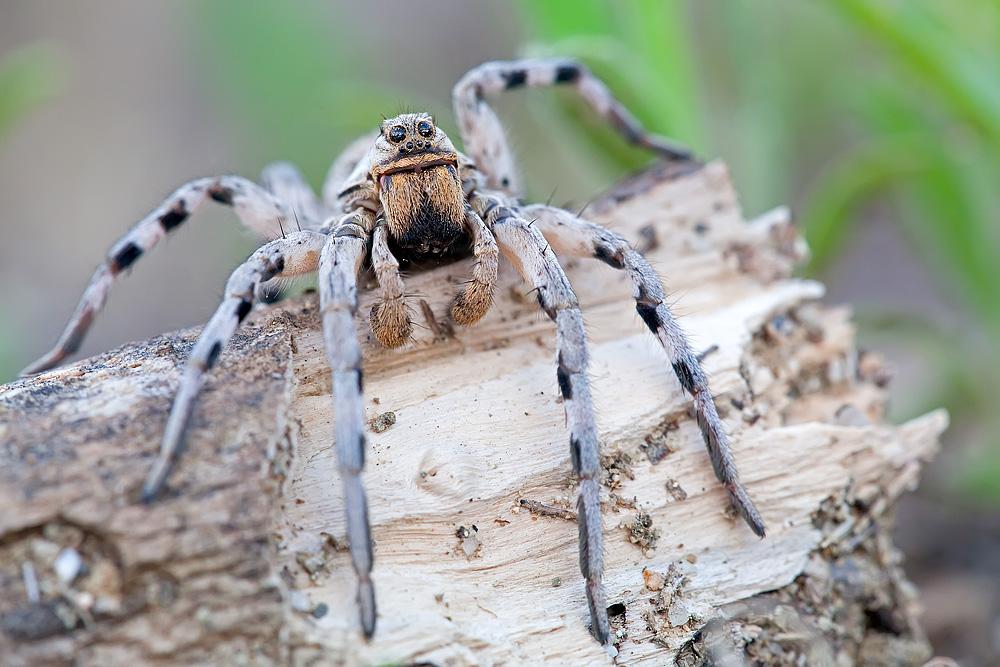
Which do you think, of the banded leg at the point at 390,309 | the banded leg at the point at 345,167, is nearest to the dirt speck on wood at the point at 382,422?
the banded leg at the point at 390,309

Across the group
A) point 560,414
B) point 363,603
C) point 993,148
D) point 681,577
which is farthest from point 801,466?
point 993,148

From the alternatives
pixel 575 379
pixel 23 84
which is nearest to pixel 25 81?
pixel 23 84

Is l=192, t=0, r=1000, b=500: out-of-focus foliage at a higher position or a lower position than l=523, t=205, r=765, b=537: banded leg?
higher

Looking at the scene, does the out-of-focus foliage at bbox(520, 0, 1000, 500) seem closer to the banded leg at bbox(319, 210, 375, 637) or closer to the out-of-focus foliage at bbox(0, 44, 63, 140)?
the banded leg at bbox(319, 210, 375, 637)

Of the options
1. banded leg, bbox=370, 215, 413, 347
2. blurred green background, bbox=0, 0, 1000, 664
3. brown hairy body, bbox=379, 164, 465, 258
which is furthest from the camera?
blurred green background, bbox=0, 0, 1000, 664

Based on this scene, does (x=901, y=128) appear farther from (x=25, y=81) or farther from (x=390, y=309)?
(x=25, y=81)

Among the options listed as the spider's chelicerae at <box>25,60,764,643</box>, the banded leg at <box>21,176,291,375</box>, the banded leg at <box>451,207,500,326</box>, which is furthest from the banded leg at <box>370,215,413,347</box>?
the banded leg at <box>21,176,291,375</box>
